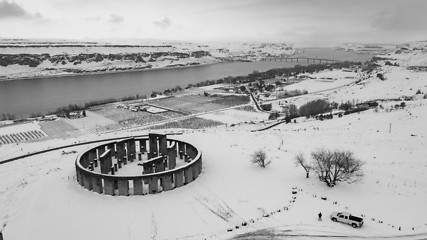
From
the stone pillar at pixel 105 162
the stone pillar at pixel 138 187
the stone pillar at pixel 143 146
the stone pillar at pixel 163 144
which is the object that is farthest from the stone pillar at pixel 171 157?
the stone pillar at pixel 138 187

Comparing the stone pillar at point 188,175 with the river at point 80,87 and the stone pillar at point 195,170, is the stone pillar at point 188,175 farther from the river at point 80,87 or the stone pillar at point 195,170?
the river at point 80,87

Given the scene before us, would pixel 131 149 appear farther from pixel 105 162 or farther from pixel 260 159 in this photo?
pixel 260 159

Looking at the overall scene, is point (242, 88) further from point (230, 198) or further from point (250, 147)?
point (230, 198)

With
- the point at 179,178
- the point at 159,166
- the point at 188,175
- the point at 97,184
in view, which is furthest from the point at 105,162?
the point at 188,175

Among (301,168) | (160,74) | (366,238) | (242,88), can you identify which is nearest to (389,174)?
(301,168)

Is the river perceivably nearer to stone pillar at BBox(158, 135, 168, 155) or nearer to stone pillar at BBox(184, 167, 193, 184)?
stone pillar at BBox(158, 135, 168, 155)

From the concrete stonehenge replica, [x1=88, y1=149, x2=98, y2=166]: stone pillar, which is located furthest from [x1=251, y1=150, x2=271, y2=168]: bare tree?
[x1=88, y1=149, x2=98, y2=166]: stone pillar
